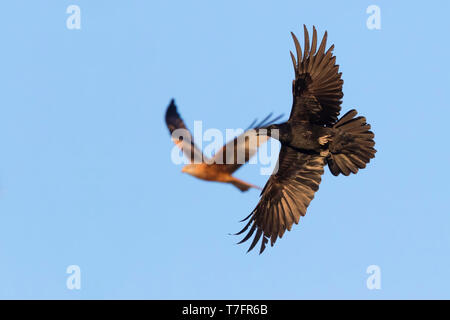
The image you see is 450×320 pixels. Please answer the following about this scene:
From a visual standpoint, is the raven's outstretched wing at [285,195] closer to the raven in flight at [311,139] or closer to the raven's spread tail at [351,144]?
the raven in flight at [311,139]

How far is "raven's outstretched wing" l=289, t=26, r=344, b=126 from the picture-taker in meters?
12.5

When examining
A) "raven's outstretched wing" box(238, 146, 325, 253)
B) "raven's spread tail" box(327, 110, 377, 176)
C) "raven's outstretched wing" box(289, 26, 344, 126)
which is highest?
"raven's outstretched wing" box(289, 26, 344, 126)

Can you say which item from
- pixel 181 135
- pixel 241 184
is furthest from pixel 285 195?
pixel 181 135

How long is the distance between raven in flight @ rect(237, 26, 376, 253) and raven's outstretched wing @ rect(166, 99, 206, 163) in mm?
1290

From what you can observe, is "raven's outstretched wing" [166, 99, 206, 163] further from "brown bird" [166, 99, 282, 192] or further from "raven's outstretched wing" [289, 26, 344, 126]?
"raven's outstretched wing" [289, 26, 344, 126]

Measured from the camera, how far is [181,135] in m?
15.7

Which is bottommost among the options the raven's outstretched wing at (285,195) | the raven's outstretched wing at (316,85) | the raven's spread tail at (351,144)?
the raven's outstretched wing at (285,195)

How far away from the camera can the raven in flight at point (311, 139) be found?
41.1ft

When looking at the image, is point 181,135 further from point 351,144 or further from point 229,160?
point 351,144

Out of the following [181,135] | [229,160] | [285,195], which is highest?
[181,135]

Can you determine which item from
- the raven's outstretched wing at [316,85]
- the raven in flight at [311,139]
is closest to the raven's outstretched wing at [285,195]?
the raven in flight at [311,139]

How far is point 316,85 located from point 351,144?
1.02 m

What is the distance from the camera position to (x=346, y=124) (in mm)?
12781

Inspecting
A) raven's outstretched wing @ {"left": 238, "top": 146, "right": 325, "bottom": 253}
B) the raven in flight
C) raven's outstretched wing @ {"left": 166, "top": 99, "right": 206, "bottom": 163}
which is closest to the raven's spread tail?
the raven in flight
